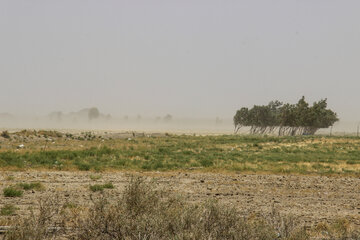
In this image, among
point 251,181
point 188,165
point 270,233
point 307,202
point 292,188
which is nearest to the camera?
point 270,233

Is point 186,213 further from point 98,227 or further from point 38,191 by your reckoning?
point 38,191

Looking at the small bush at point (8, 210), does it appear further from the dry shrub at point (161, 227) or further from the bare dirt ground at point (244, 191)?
the dry shrub at point (161, 227)

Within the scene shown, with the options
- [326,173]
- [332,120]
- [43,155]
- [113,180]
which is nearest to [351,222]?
[113,180]

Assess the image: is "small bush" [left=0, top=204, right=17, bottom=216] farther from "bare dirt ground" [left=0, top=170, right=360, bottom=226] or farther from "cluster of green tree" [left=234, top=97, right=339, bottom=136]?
"cluster of green tree" [left=234, top=97, right=339, bottom=136]

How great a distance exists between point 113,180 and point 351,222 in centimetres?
1140

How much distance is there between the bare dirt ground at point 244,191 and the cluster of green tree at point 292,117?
92.3 meters

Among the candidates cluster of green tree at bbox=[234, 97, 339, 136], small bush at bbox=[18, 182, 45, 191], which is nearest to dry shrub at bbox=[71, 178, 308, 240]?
small bush at bbox=[18, 182, 45, 191]

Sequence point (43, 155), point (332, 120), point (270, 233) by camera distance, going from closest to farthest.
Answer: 1. point (270, 233)
2. point (43, 155)
3. point (332, 120)

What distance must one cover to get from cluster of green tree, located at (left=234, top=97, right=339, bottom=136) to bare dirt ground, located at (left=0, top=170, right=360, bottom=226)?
9226 cm

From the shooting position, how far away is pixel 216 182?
1902cm

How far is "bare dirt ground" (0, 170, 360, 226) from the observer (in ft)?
42.3

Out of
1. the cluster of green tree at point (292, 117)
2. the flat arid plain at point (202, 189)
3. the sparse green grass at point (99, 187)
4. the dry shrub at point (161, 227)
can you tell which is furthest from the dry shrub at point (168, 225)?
the cluster of green tree at point (292, 117)

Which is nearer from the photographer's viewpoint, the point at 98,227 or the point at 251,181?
the point at 98,227

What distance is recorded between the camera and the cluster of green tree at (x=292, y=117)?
110 metres
